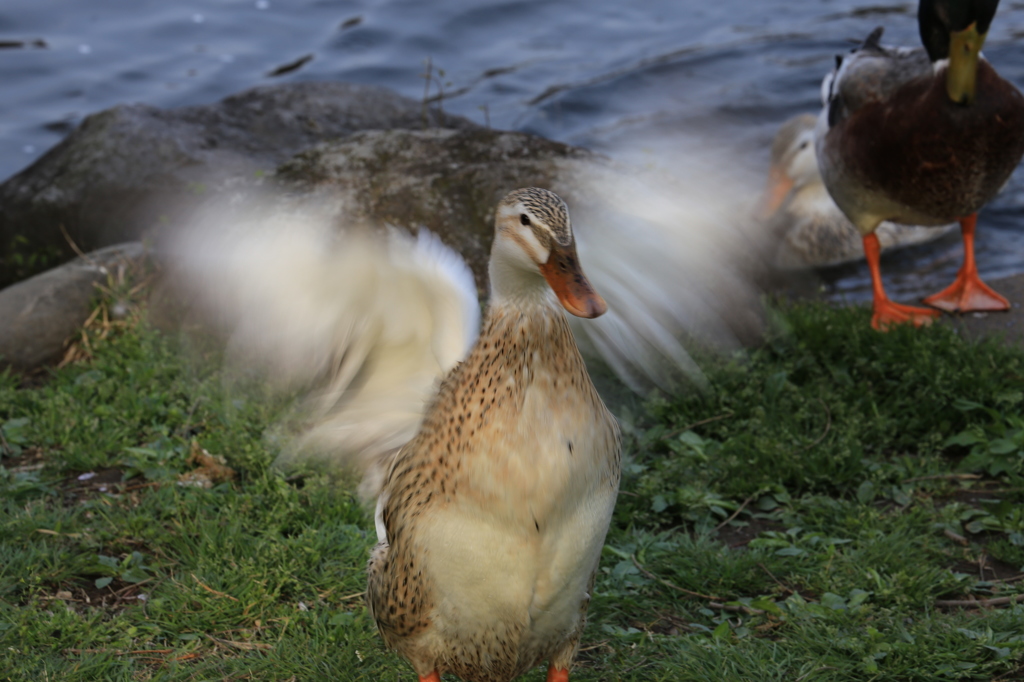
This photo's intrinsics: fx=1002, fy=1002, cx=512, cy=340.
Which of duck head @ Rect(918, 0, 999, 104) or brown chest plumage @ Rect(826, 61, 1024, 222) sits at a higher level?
duck head @ Rect(918, 0, 999, 104)

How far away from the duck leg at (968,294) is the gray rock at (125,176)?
127 inches

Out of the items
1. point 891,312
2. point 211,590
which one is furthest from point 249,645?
point 891,312

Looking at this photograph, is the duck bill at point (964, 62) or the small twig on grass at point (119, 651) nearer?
the small twig on grass at point (119, 651)

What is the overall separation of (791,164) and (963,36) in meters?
3.29

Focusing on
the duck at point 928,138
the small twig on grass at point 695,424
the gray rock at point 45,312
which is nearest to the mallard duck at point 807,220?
the duck at point 928,138

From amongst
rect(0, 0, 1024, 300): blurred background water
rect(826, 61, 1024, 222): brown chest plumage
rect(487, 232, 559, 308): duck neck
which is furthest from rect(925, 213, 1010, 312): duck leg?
rect(0, 0, 1024, 300): blurred background water

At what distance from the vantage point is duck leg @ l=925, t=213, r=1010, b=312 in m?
5.06

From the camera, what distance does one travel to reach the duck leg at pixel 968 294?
5.06 metres

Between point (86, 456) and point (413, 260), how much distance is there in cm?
202

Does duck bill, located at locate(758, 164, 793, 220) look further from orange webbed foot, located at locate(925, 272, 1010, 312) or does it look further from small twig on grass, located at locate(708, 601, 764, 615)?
small twig on grass, located at locate(708, 601, 764, 615)

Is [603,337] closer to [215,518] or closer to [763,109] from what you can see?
[215,518]

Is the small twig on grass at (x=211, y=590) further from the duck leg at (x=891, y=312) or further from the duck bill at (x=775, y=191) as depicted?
the duck bill at (x=775, y=191)

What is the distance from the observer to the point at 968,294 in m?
5.13

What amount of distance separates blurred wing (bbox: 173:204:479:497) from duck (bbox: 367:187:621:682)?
28 centimetres
